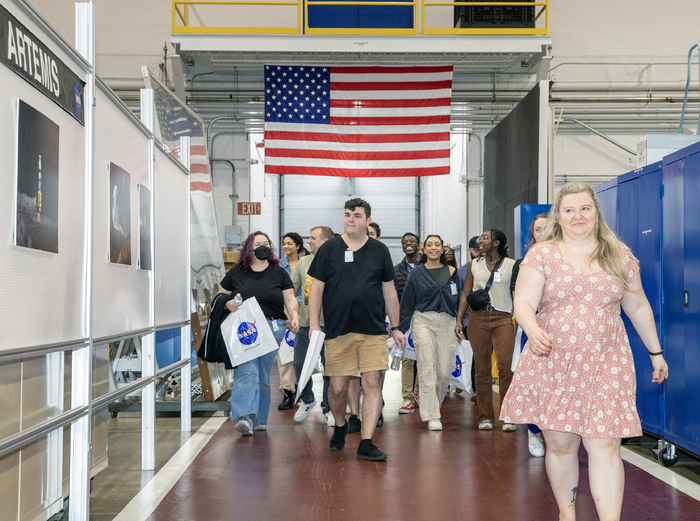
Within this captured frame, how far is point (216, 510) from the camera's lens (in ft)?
11.1

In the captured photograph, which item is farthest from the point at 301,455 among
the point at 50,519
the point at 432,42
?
the point at 432,42

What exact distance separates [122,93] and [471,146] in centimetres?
625

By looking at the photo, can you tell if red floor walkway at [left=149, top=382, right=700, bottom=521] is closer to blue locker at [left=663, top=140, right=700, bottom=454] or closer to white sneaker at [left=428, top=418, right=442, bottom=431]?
white sneaker at [left=428, top=418, right=442, bottom=431]

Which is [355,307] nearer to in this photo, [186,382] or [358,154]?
[186,382]

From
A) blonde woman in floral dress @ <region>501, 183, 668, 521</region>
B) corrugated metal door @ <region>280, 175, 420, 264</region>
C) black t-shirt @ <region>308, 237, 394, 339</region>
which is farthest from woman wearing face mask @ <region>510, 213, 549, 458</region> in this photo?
corrugated metal door @ <region>280, 175, 420, 264</region>

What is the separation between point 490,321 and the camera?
17.9 ft

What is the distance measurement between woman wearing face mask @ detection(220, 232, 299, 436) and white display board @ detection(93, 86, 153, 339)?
1334 mm

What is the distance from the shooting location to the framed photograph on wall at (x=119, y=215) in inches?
132

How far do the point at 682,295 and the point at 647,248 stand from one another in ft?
1.96

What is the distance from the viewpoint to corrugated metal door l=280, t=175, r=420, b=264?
2031 cm

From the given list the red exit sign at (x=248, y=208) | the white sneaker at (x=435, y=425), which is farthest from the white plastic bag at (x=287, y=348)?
the red exit sign at (x=248, y=208)

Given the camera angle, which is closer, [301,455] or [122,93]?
[301,455]

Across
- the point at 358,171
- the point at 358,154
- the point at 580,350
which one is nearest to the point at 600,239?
the point at 580,350

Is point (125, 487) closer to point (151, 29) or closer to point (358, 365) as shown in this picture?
point (358, 365)
